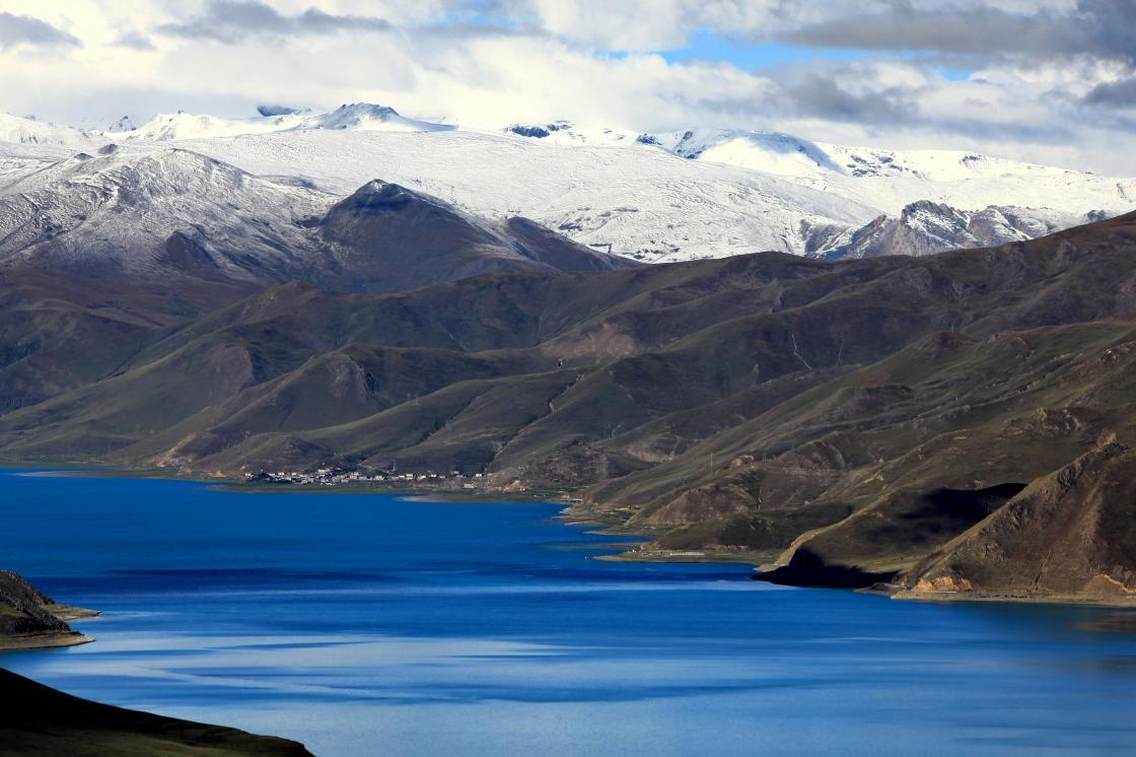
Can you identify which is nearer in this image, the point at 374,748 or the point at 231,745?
the point at 231,745

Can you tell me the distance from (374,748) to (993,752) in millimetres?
38705

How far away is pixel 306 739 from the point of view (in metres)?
156

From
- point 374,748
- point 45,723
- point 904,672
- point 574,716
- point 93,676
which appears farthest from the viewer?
point 904,672

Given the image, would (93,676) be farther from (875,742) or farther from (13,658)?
(875,742)

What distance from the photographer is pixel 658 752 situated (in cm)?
15500

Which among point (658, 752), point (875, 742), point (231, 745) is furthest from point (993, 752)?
point (231, 745)

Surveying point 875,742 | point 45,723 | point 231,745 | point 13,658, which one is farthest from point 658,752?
point 13,658

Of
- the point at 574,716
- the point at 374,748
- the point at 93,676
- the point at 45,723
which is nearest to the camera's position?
the point at 45,723

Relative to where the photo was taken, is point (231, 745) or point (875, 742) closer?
point (231, 745)

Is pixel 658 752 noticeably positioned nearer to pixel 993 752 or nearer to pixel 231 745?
pixel 993 752

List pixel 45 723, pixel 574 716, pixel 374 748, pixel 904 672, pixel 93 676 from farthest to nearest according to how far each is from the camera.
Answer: pixel 904 672, pixel 93 676, pixel 574 716, pixel 374 748, pixel 45 723

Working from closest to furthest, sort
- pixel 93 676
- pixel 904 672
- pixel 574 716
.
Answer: pixel 574 716, pixel 93 676, pixel 904 672

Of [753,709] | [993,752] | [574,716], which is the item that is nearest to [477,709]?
[574,716]

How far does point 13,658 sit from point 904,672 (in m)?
70.9
